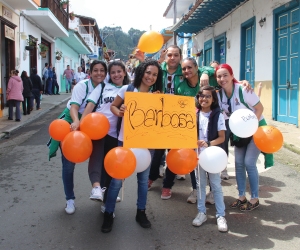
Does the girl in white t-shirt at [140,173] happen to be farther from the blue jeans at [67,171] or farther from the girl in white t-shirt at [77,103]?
the blue jeans at [67,171]

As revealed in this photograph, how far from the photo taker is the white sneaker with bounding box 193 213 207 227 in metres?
3.63

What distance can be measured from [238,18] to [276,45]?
3821 mm

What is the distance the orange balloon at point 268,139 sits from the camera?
3662mm

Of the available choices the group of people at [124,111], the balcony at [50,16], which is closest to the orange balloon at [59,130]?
the group of people at [124,111]

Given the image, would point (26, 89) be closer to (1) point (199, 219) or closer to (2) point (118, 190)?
(2) point (118, 190)

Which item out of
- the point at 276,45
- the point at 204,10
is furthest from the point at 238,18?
the point at 276,45

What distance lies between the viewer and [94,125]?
134 inches

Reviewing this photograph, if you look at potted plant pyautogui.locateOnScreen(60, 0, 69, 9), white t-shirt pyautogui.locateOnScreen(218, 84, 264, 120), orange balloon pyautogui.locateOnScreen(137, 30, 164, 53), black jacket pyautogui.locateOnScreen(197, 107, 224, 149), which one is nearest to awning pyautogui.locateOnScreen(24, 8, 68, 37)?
potted plant pyautogui.locateOnScreen(60, 0, 69, 9)

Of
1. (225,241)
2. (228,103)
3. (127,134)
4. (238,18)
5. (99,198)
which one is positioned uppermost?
(238,18)

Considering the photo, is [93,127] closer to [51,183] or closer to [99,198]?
[99,198]

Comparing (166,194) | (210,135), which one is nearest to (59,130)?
(210,135)

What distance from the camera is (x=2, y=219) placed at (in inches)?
150

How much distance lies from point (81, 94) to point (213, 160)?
1590mm

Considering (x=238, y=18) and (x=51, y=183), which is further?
(x=238, y=18)
